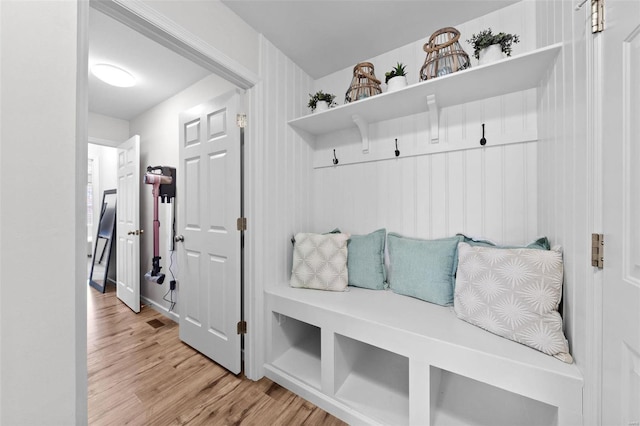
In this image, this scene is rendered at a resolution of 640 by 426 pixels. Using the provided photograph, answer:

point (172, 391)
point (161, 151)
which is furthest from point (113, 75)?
point (172, 391)

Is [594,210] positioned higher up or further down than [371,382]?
higher up

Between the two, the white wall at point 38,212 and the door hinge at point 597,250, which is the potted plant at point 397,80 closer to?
→ the door hinge at point 597,250

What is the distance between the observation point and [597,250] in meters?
0.77

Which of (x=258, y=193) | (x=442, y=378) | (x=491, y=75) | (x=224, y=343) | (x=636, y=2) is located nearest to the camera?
(x=636, y=2)

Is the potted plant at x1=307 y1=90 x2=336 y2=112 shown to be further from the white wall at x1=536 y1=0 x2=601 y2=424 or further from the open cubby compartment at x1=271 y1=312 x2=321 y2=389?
the open cubby compartment at x1=271 y1=312 x2=321 y2=389

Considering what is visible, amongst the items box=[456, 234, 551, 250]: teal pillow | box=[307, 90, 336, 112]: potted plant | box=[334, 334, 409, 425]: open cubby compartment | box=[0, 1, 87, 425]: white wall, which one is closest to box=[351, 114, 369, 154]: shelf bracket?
box=[307, 90, 336, 112]: potted plant

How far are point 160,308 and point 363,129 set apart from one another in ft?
9.58

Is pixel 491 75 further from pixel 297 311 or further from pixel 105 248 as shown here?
pixel 105 248

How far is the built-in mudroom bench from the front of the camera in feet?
3.09

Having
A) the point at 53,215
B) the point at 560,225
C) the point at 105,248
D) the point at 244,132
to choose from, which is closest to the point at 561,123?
the point at 560,225

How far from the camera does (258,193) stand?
170 centimetres

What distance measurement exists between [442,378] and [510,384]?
0.66 meters

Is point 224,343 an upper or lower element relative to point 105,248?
lower

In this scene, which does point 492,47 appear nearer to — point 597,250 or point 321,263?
point 597,250
